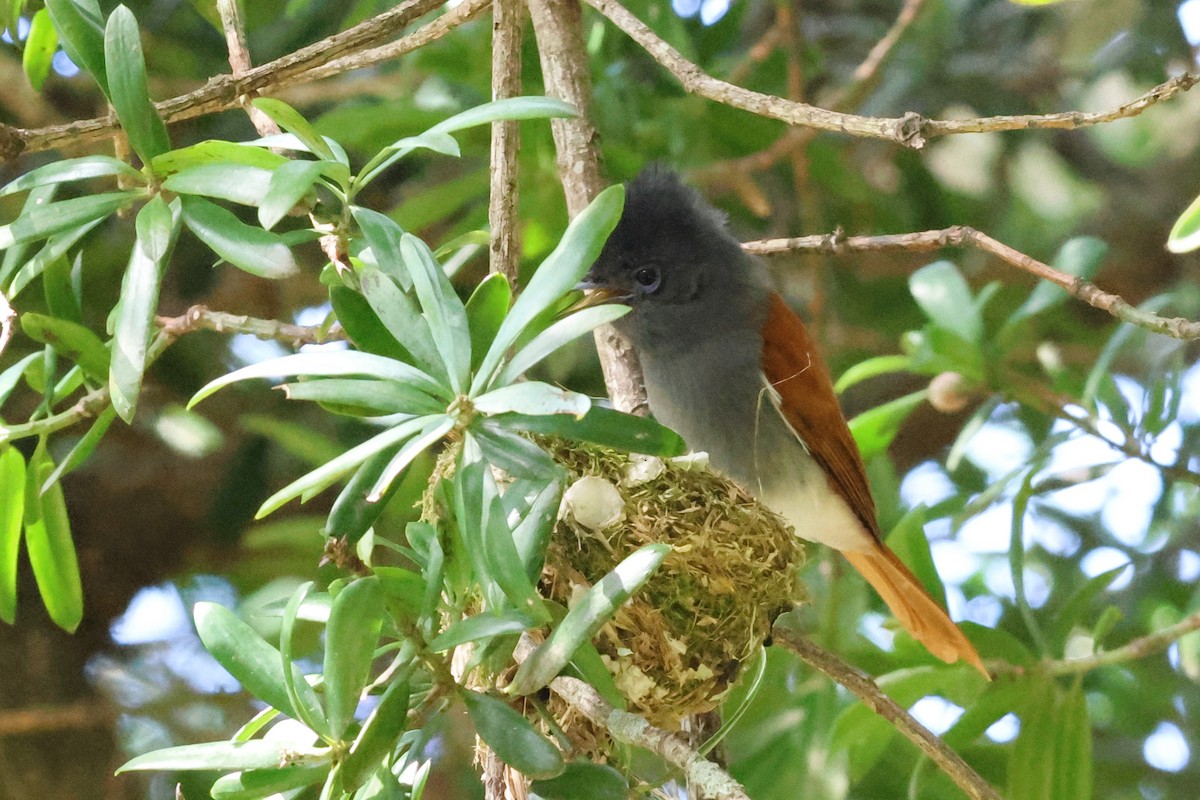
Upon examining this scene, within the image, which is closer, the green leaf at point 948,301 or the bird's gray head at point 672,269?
the bird's gray head at point 672,269

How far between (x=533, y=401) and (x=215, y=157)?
0.73 m

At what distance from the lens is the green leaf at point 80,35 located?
6.31 feet

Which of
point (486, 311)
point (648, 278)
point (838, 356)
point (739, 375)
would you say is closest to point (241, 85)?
point (486, 311)

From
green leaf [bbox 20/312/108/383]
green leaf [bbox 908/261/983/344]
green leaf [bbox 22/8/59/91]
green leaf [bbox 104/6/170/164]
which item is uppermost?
green leaf [bbox 908/261/983/344]

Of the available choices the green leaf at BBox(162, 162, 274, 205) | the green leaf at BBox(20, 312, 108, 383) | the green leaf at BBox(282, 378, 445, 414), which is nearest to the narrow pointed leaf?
the green leaf at BBox(282, 378, 445, 414)

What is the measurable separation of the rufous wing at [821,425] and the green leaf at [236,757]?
7.25 feet

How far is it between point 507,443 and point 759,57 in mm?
3204

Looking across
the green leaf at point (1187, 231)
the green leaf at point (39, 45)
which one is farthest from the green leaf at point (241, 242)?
the green leaf at point (1187, 231)

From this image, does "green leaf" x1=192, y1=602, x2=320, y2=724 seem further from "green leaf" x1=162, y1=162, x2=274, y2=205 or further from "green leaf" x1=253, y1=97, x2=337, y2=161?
"green leaf" x1=253, y1=97, x2=337, y2=161

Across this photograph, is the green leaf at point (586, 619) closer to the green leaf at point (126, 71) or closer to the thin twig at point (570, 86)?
the green leaf at point (126, 71)

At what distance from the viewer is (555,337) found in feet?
5.41

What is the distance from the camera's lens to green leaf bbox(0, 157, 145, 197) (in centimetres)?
181

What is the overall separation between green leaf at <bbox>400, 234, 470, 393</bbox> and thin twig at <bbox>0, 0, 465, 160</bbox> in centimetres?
68

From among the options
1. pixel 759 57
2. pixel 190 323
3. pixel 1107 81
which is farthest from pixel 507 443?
pixel 1107 81
